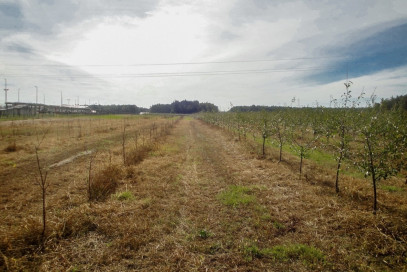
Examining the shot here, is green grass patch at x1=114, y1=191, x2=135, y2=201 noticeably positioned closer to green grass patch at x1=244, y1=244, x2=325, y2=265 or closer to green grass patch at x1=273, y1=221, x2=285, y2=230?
green grass patch at x1=244, y1=244, x2=325, y2=265

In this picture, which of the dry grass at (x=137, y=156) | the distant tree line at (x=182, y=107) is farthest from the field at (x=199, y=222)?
the distant tree line at (x=182, y=107)

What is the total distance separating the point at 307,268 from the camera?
4246 millimetres

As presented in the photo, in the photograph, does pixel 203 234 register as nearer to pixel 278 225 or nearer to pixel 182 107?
pixel 278 225

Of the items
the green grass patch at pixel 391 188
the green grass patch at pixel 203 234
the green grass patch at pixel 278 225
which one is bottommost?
the green grass patch at pixel 203 234

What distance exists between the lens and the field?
442cm

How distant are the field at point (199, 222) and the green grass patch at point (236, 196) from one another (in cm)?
7

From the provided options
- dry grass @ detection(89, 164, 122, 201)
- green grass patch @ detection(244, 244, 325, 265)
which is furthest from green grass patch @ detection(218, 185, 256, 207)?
dry grass @ detection(89, 164, 122, 201)

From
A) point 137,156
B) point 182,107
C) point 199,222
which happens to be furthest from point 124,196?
point 182,107

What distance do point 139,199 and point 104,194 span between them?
4.52 feet

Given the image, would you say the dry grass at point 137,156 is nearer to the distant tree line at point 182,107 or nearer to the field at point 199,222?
the field at point 199,222

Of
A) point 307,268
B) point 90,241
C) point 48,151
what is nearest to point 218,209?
point 307,268

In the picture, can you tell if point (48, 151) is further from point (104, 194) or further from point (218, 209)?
point (218, 209)

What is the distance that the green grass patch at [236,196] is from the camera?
732cm

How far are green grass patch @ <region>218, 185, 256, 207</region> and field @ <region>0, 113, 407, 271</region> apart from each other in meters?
0.07
